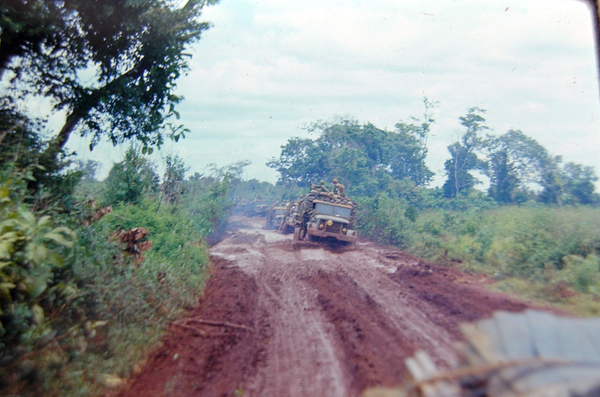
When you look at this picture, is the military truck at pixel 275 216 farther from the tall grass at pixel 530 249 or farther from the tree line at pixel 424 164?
the tall grass at pixel 530 249

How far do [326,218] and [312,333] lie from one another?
11.6m

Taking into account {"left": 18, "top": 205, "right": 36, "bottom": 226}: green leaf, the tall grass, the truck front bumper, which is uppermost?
{"left": 18, "top": 205, "right": 36, "bottom": 226}: green leaf

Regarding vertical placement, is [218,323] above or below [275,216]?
below

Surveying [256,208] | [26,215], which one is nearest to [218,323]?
[26,215]

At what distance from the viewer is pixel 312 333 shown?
18.9 feet

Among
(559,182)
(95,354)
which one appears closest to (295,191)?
(559,182)

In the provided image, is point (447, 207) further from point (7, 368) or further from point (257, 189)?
point (257, 189)

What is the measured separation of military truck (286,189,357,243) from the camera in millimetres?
16891

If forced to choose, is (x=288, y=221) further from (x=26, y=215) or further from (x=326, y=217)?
(x=26, y=215)

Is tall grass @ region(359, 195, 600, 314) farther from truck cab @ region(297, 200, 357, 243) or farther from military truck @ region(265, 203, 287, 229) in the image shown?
military truck @ region(265, 203, 287, 229)

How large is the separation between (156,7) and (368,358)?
708 cm

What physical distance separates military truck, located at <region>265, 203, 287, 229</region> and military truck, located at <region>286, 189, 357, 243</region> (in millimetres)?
8812

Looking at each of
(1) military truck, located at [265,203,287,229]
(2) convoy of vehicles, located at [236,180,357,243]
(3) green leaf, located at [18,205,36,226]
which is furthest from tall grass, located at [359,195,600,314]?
(1) military truck, located at [265,203,287,229]

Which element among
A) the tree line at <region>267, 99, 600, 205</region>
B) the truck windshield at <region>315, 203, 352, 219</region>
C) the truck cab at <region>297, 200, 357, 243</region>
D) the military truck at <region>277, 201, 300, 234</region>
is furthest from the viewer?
the military truck at <region>277, 201, 300, 234</region>
